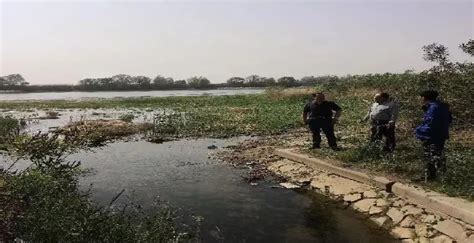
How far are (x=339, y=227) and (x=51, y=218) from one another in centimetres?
503

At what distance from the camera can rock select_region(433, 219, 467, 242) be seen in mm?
7352

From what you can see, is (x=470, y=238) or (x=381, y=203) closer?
(x=470, y=238)

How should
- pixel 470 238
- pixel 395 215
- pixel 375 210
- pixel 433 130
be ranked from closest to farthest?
1. pixel 470 238
2. pixel 395 215
3. pixel 433 130
4. pixel 375 210

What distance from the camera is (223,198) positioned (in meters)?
10.7

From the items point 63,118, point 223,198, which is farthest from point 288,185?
point 63,118

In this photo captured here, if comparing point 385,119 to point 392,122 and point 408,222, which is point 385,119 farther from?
point 408,222

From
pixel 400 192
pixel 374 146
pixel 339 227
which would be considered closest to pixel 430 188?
pixel 400 192

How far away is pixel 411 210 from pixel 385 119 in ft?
11.3

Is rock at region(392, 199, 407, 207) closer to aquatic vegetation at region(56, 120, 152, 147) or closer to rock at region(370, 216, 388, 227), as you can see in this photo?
rock at region(370, 216, 388, 227)

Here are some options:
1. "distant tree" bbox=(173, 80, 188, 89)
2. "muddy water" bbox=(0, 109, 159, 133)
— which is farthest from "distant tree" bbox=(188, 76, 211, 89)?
"muddy water" bbox=(0, 109, 159, 133)

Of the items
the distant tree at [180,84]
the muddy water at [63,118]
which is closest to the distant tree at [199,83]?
the distant tree at [180,84]

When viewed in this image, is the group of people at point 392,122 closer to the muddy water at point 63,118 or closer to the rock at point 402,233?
the rock at point 402,233

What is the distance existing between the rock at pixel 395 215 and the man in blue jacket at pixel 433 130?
3.33ft

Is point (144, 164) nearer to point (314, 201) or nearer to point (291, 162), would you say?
point (291, 162)
